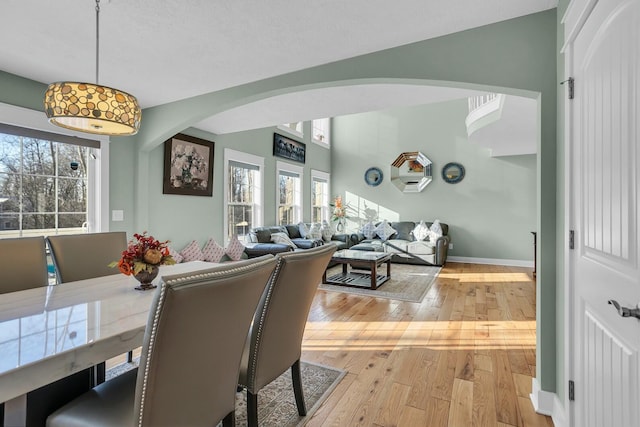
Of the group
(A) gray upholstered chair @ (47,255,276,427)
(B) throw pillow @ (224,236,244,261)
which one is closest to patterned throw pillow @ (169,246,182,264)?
(B) throw pillow @ (224,236,244,261)

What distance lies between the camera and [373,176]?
7578 millimetres

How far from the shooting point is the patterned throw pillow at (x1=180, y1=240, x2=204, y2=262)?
4195 millimetres

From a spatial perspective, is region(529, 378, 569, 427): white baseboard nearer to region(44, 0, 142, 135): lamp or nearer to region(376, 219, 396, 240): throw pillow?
region(44, 0, 142, 135): lamp

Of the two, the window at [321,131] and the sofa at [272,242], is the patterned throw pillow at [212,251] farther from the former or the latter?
the window at [321,131]

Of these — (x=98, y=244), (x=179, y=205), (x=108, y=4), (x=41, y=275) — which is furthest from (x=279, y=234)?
(x=108, y=4)

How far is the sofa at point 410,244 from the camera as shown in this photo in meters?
6.04

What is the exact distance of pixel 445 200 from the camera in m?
6.84

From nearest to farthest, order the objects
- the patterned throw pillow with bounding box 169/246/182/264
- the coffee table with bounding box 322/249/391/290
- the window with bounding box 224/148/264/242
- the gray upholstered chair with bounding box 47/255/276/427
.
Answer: the gray upholstered chair with bounding box 47/255/276/427 → the patterned throw pillow with bounding box 169/246/182/264 → the coffee table with bounding box 322/249/391/290 → the window with bounding box 224/148/264/242

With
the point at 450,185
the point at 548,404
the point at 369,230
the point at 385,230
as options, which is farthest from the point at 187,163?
the point at 450,185

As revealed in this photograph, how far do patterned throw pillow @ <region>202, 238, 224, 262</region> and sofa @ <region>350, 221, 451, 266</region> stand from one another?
2584 mm

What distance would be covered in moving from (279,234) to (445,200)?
3829mm

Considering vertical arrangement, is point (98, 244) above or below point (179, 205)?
below

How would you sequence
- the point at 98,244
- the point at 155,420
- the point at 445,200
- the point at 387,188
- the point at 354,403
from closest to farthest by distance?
the point at 155,420 → the point at 354,403 → the point at 98,244 → the point at 445,200 → the point at 387,188

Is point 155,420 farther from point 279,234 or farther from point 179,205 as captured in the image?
point 279,234
